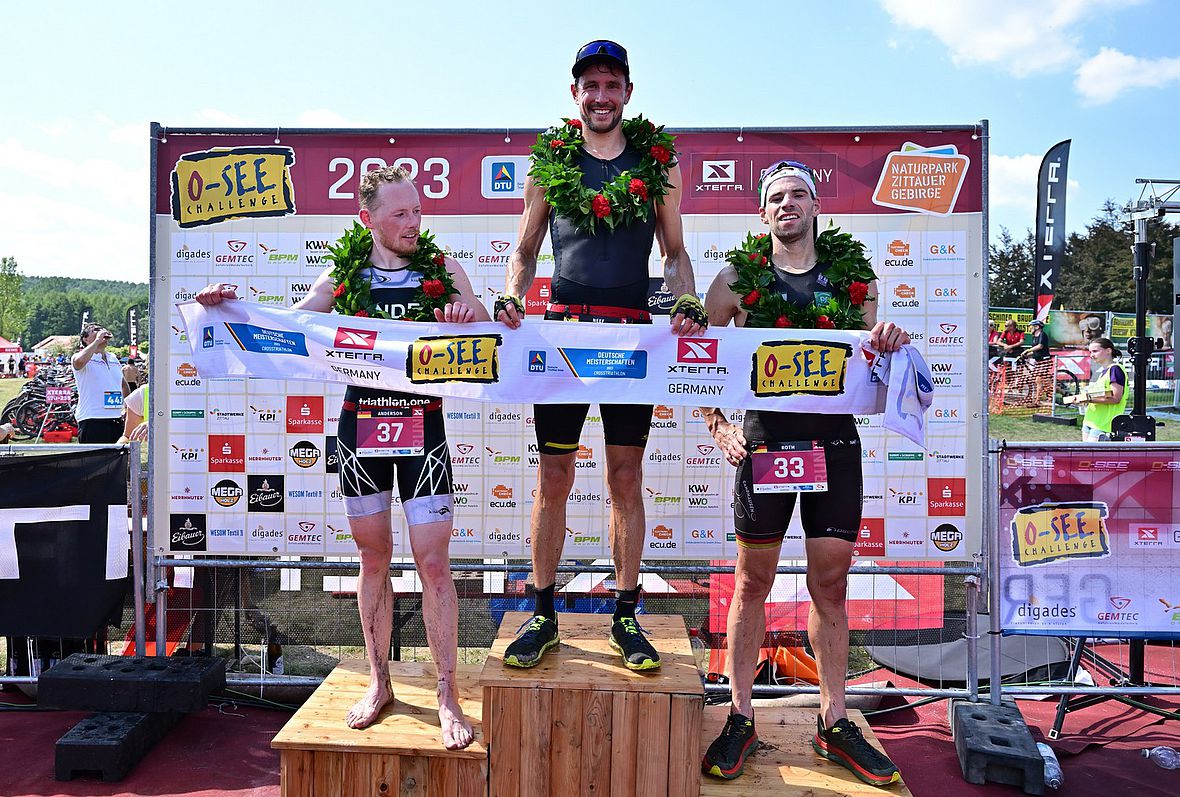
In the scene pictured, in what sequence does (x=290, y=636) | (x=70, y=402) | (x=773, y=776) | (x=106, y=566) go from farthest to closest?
(x=70, y=402), (x=290, y=636), (x=106, y=566), (x=773, y=776)

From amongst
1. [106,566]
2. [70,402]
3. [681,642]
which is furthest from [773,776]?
[70,402]

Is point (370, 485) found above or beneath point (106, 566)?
above

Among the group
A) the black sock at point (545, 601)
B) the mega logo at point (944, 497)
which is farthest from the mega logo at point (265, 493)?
the mega logo at point (944, 497)

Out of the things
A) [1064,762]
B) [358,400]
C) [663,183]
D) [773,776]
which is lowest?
[1064,762]

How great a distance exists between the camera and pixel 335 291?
11.7ft

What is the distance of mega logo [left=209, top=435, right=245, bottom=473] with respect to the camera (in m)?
4.90

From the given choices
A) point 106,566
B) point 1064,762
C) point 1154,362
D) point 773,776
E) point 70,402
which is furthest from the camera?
point 1154,362

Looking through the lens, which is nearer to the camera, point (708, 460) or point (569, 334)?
point (569, 334)

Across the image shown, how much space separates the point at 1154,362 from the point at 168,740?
26635 mm

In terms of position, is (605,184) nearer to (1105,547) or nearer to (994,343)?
(1105,547)

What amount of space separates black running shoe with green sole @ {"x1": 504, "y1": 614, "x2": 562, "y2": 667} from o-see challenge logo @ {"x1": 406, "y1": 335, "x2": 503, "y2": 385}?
1018 millimetres

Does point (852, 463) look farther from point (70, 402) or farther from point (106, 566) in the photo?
point (70, 402)

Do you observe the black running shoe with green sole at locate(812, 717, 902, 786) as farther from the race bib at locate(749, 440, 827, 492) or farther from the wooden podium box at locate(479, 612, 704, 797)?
the race bib at locate(749, 440, 827, 492)

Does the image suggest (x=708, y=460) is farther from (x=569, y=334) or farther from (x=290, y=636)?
(x=290, y=636)
